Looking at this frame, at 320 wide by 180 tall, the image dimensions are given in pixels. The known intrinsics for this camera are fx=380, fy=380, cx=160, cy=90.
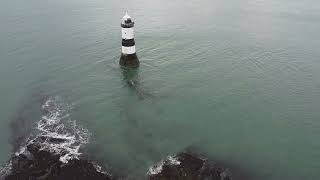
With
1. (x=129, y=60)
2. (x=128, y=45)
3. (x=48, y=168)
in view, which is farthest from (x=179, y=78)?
(x=48, y=168)

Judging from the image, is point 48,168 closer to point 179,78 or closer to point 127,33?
point 179,78

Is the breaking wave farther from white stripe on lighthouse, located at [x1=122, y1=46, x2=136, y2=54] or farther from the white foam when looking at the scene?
white stripe on lighthouse, located at [x1=122, y1=46, x2=136, y2=54]

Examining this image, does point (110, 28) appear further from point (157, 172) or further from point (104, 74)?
point (157, 172)

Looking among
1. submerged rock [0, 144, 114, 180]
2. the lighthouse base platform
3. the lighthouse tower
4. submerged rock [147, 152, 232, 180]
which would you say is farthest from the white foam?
the lighthouse tower

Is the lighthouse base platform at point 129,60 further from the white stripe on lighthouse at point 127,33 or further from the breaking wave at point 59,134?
the breaking wave at point 59,134

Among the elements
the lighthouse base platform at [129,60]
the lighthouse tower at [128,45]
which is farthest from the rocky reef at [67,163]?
the lighthouse tower at [128,45]

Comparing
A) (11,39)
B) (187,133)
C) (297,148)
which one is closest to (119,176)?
(187,133)
